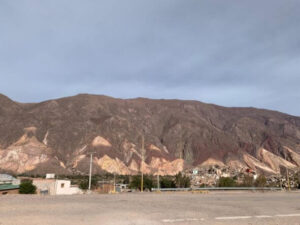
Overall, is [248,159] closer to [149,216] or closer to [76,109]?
[76,109]

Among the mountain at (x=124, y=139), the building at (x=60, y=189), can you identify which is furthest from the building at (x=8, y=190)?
the mountain at (x=124, y=139)

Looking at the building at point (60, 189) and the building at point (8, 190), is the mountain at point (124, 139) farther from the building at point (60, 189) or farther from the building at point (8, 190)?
the building at point (8, 190)

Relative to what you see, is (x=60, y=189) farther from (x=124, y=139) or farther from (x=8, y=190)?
(x=124, y=139)

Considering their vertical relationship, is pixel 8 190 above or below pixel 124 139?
below

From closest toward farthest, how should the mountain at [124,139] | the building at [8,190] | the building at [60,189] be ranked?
the building at [8,190] < the building at [60,189] < the mountain at [124,139]

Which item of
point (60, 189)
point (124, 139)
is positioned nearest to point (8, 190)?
point (60, 189)

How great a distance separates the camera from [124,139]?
11819 centimetres

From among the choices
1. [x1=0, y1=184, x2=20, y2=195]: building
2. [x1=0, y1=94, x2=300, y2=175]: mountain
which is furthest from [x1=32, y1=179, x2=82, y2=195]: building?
[x1=0, y1=94, x2=300, y2=175]: mountain

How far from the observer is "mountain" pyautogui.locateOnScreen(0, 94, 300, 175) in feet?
328

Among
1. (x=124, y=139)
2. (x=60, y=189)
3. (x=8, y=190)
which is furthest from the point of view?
(x=124, y=139)

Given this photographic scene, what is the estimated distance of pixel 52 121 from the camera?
119m

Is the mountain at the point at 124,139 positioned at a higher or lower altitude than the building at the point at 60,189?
higher

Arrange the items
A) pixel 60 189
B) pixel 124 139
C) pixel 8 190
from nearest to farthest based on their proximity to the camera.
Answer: pixel 8 190, pixel 60 189, pixel 124 139

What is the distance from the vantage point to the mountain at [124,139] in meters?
100
